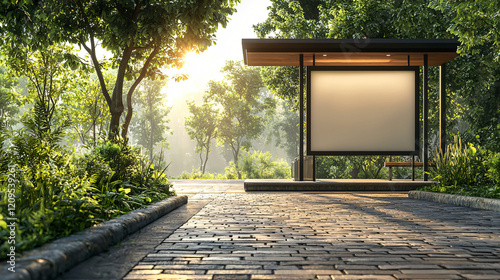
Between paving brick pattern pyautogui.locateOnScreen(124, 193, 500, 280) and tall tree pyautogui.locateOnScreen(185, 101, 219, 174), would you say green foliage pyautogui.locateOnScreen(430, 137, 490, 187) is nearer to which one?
paving brick pattern pyautogui.locateOnScreen(124, 193, 500, 280)

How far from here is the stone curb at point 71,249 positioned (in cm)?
309

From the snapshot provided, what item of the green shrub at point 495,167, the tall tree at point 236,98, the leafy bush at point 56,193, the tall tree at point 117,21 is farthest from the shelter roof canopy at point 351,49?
the tall tree at point 236,98

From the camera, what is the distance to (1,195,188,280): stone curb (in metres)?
3.09

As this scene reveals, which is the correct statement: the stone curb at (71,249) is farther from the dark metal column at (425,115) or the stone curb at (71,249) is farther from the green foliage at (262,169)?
the green foliage at (262,169)

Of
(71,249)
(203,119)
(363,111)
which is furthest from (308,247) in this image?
(203,119)

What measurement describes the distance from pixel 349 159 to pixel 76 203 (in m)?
21.0

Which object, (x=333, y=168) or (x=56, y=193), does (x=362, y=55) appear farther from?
(x=56, y=193)

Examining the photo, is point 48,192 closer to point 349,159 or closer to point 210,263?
point 210,263

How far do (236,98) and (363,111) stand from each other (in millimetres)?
25676

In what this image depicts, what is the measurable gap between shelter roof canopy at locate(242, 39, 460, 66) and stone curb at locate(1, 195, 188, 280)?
9.32m

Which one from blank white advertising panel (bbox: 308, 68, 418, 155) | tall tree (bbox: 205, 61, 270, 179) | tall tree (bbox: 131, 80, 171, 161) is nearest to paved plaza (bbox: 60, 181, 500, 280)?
blank white advertising panel (bbox: 308, 68, 418, 155)

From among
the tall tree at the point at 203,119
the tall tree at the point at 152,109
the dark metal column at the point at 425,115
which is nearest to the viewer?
the dark metal column at the point at 425,115

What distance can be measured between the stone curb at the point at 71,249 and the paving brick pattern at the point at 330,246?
0.53 meters

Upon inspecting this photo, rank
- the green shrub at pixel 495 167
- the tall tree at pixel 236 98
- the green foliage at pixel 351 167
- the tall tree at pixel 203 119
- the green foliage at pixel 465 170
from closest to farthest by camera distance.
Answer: the green shrub at pixel 495 167
the green foliage at pixel 465 170
the green foliage at pixel 351 167
the tall tree at pixel 236 98
the tall tree at pixel 203 119
